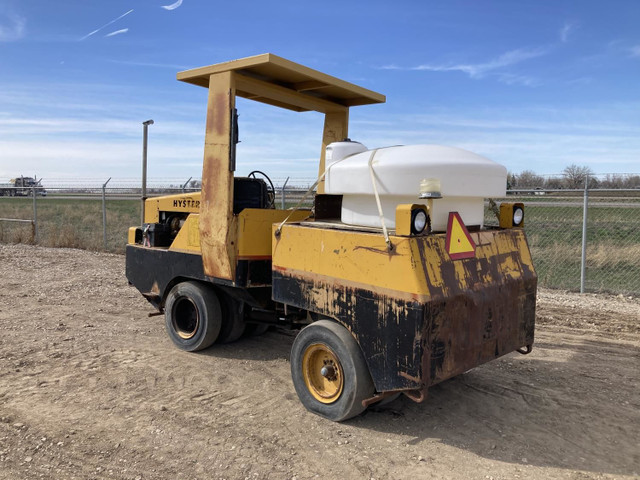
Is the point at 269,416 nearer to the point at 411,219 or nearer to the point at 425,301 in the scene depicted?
the point at 425,301

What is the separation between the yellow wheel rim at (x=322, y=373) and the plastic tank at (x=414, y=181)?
3.23 feet

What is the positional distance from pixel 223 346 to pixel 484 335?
286 cm

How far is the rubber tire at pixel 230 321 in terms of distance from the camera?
5238mm

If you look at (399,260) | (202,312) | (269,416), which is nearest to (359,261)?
(399,260)

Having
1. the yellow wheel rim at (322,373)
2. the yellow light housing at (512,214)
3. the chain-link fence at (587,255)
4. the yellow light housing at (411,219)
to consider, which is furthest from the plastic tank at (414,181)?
the chain-link fence at (587,255)

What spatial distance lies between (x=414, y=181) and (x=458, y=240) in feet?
1.60

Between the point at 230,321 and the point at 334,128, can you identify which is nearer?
the point at 230,321

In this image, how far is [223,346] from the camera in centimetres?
550

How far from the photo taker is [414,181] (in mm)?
3506

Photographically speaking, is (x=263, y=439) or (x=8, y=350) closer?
(x=263, y=439)

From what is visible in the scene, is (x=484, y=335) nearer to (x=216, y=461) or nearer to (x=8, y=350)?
(x=216, y=461)

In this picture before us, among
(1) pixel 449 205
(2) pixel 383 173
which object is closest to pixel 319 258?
(2) pixel 383 173

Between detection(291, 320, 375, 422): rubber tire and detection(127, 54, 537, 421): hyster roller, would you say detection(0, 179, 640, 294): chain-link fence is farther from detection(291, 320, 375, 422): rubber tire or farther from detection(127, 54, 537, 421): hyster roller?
detection(291, 320, 375, 422): rubber tire

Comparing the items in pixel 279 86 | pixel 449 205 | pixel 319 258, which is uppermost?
pixel 279 86
